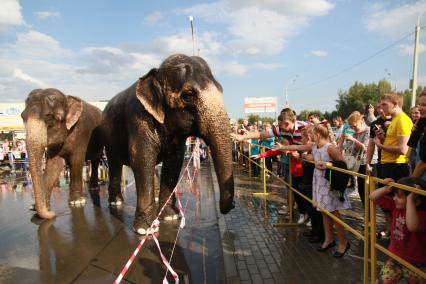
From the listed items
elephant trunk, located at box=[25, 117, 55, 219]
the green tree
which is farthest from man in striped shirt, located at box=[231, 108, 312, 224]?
the green tree

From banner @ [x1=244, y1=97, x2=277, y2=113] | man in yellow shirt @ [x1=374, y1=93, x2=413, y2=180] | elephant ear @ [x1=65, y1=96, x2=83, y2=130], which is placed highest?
banner @ [x1=244, y1=97, x2=277, y2=113]

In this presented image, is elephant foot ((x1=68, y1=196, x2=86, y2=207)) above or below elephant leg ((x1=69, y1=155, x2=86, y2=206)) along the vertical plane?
below

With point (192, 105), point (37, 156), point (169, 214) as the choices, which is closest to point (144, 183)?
point (169, 214)

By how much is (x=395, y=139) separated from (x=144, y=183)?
11.9 feet

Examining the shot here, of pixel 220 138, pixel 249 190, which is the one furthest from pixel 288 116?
pixel 249 190

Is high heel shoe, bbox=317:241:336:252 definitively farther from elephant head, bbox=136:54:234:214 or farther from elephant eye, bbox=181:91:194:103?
elephant eye, bbox=181:91:194:103

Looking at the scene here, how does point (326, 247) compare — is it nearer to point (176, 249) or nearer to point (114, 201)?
point (176, 249)

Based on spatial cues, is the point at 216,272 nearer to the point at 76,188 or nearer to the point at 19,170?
→ the point at 76,188

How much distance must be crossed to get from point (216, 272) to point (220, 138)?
1.62 m

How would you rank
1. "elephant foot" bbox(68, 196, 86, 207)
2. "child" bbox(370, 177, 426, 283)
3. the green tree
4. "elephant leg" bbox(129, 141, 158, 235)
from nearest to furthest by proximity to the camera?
"child" bbox(370, 177, 426, 283) → "elephant leg" bbox(129, 141, 158, 235) → "elephant foot" bbox(68, 196, 86, 207) → the green tree

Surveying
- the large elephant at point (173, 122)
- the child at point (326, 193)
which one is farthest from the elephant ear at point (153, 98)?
the child at point (326, 193)

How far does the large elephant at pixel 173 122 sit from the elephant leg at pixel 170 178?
0.02 metres

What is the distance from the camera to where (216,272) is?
3.89 meters

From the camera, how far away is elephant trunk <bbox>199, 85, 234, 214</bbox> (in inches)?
171
